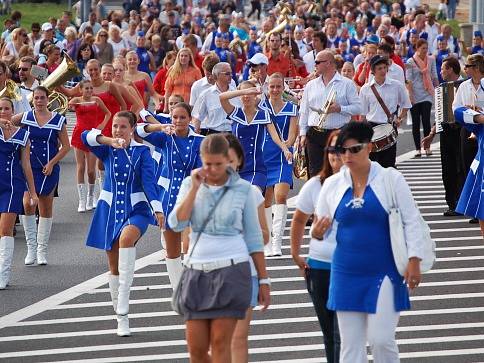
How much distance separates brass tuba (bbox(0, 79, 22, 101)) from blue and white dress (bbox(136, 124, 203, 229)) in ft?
12.9

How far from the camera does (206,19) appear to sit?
4612 cm

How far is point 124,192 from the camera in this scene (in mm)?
12227

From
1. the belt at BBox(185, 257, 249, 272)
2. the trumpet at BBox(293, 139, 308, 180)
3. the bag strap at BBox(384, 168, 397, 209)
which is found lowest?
the trumpet at BBox(293, 139, 308, 180)

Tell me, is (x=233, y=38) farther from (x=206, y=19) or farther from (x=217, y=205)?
(x=217, y=205)

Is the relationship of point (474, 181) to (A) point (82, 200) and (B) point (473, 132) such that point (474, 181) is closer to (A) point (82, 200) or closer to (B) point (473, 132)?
(B) point (473, 132)

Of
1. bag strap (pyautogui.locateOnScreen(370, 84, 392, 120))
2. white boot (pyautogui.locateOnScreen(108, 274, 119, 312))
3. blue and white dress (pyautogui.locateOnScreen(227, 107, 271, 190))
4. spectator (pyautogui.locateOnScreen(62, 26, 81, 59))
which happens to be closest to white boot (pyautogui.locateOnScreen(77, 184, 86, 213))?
bag strap (pyautogui.locateOnScreen(370, 84, 392, 120))

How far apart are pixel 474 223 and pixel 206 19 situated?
2911 cm

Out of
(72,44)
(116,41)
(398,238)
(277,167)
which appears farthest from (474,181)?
(72,44)

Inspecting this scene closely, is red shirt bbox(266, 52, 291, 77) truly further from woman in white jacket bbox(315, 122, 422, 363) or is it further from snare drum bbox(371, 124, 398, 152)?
woman in white jacket bbox(315, 122, 422, 363)

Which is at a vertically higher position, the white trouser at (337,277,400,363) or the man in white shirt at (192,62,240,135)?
the man in white shirt at (192,62,240,135)

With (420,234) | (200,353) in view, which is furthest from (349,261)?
(200,353)

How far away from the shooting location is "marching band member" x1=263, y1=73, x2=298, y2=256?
1551 cm

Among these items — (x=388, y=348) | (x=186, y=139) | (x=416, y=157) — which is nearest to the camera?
(x=388, y=348)

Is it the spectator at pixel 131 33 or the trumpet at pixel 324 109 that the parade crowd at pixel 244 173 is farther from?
the spectator at pixel 131 33
